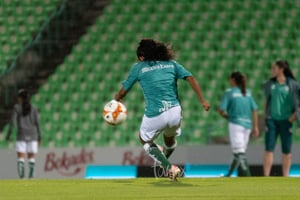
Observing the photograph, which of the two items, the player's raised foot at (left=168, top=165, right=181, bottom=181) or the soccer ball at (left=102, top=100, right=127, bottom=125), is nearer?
the player's raised foot at (left=168, top=165, right=181, bottom=181)

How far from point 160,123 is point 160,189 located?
43.5 inches

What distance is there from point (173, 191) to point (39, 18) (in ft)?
46.1

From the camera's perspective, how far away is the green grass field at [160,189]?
910 cm

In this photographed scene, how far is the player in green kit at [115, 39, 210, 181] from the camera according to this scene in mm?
10844

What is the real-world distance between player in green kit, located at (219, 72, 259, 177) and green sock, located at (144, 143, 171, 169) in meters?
5.31

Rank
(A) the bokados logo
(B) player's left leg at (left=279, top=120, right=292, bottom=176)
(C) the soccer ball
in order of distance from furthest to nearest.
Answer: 1. (A) the bokados logo
2. (B) player's left leg at (left=279, top=120, right=292, bottom=176)
3. (C) the soccer ball

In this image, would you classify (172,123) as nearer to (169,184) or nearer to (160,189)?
(169,184)

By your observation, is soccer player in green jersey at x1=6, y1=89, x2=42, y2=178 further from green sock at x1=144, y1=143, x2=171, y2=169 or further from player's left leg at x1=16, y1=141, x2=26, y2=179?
green sock at x1=144, y1=143, x2=171, y2=169

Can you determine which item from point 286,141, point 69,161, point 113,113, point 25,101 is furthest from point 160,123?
point 69,161

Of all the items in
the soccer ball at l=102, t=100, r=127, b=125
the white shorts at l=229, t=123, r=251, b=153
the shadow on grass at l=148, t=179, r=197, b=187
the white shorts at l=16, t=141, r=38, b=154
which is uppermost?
the soccer ball at l=102, t=100, r=127, b=125

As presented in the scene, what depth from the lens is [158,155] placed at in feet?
35.6

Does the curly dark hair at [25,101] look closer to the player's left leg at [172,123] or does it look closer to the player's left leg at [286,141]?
the player's left leg at [286,141]

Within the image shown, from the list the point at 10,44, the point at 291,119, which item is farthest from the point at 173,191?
the point at 10,44

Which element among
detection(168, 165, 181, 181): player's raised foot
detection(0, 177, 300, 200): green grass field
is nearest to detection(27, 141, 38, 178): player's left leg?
detection(0, 177, 300, 200): green grass field
